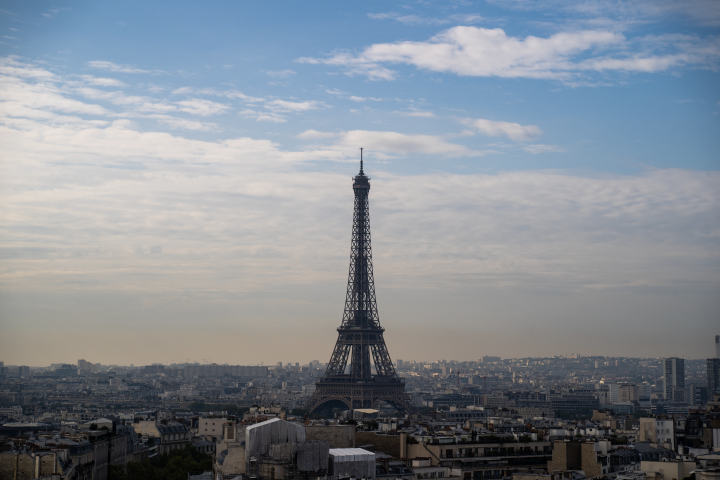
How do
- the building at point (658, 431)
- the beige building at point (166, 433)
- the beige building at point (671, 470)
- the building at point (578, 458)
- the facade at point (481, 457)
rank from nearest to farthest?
the beige building at point (671, 470) → the building at point (578, 458) → the facade at point (481, 457) → the building at point (658, 431) → the beige building at point (166, 433)

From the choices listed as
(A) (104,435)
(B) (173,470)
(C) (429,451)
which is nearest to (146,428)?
(A) (104,435)

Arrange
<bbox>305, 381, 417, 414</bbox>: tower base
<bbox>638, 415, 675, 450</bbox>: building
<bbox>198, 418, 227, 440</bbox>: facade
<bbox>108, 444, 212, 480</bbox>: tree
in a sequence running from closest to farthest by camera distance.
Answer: <bbox>108, 444, 212, 480</bbox>: tree → <bbox>638, 415, 675, 450</bbox>: building → <bbox>198, 418, 227, 440</bbox>: facade → <bbox>305, 381, 417, 414</bbox>: tower base

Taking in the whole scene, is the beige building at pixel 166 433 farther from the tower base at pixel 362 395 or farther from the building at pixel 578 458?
the tower base at pixel 362 395

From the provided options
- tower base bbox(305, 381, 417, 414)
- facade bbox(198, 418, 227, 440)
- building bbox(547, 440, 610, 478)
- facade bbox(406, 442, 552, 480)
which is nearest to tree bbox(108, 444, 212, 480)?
facade bbox(406, 442, 552, 480)

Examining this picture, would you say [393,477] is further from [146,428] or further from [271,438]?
[146,428]

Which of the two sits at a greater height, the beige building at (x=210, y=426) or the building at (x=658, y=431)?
the building at (x=658, y=431)

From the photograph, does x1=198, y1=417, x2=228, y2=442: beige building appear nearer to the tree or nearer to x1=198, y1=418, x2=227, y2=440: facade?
x1=198, y1=418, x2=227, y2=440: facade

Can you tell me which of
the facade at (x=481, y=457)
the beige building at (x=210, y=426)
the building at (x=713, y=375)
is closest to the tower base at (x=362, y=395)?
the beige building at (x=210, y=426)

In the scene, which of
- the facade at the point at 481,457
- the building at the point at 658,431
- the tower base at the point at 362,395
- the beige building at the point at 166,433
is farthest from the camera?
the tower base at the point at 362,395

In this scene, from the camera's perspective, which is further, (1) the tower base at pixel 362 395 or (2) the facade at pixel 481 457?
(1) the tower base at pixel 362 395
